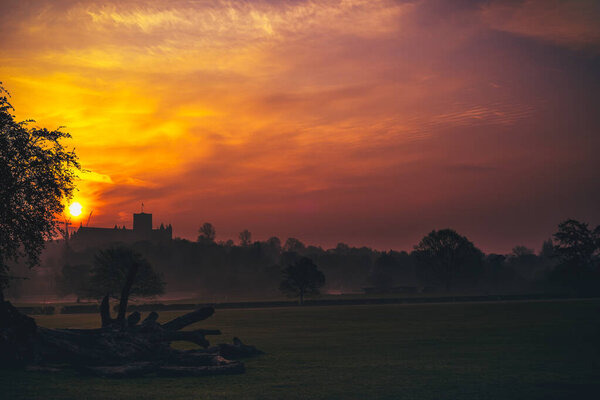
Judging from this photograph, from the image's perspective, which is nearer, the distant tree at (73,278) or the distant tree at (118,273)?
the distant tree at (118,273)

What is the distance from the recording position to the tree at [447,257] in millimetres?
174500

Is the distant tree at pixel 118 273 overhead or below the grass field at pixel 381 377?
overhead

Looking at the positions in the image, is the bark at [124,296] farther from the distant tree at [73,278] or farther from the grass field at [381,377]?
the distant tree at [73,278]

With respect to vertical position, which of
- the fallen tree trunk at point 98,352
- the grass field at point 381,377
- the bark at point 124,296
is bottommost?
the grass field at point 381,377

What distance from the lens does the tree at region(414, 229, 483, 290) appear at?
573ft

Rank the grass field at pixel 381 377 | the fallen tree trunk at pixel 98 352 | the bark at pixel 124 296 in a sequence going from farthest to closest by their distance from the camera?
the bark at pixel 124 296 → the fallen tree trunk at pixel 98 352 → the grass field at pixel 381 377

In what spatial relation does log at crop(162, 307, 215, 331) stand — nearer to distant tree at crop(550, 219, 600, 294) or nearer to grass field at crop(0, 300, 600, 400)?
grass field at crop(0, 300, 600, 400)

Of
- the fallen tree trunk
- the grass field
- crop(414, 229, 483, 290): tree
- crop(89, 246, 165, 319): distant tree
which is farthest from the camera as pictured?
crop(414, 229, 483, 290): tree

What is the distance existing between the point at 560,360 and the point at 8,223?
24.0 meters

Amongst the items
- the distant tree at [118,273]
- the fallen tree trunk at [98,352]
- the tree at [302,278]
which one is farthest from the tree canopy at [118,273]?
the fallen tree trunk at [98,352]

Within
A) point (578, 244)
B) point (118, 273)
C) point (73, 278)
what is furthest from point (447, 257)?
point (118, 273)

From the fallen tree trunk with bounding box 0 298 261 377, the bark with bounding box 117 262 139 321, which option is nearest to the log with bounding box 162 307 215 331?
the bark with bounding box 117 262 139 321

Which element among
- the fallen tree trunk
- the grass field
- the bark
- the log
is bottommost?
the grass field

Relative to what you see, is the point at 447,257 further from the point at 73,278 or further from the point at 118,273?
the point at 118,273
